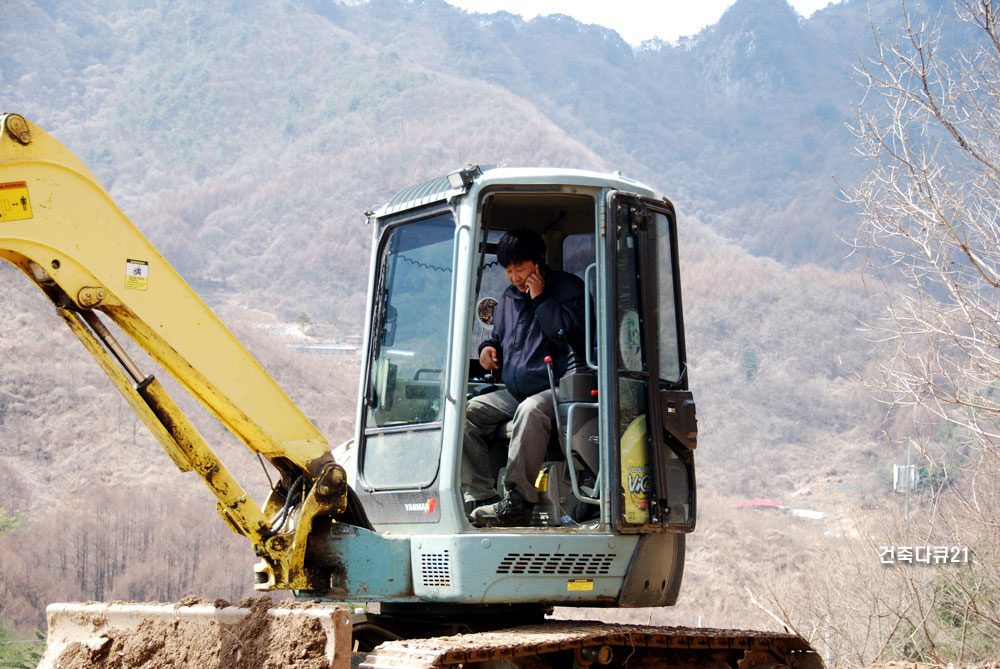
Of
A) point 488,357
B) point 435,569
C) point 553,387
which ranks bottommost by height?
point 435,569

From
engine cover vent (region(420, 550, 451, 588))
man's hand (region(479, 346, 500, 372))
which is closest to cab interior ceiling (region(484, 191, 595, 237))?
man's hand (region(479, 346, 500, 372))

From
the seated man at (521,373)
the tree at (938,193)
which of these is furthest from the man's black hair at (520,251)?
the tree at (938,193)

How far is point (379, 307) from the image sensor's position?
6.54 m

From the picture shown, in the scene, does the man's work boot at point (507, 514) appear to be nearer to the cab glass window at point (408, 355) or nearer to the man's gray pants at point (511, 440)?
the man's gray pants at point (511, 440)

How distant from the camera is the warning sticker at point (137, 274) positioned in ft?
16.8

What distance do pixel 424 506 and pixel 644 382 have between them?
1.26 m

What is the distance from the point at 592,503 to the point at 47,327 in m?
74.1

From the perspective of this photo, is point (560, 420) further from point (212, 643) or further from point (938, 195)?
point (938, 195)

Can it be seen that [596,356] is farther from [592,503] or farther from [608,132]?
[608,132]

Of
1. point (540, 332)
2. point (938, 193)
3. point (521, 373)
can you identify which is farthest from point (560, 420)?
point (938, 193)

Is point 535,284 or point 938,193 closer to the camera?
point 535,284

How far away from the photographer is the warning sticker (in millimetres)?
5113

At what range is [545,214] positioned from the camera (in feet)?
22.5

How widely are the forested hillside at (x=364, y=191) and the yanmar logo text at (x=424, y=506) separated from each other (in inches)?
1798
